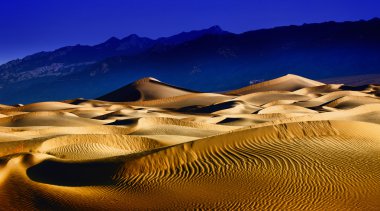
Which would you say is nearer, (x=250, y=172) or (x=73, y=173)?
(x=250, y=172)

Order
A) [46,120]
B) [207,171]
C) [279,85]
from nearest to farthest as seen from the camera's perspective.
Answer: [207,171] < [46,120] < [279,85]

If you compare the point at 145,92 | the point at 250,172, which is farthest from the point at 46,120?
the point at 145,92

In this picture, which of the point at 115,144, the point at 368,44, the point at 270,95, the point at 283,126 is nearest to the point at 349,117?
the point at 283,126

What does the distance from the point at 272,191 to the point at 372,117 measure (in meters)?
18.0

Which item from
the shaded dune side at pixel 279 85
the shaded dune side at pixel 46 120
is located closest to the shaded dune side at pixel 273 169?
the shaded dune side at pixel 46 120

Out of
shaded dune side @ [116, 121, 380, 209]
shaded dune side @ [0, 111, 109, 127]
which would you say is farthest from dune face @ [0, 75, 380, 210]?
shaded dune side @ [0, 111, 109, 127]

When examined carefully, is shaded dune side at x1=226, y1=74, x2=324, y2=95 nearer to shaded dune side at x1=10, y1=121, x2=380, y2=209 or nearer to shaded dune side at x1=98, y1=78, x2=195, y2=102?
shaded dune side at x1=98, y1=78, x2=195, y2=102

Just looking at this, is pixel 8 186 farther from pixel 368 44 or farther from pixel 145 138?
pixel 368 44

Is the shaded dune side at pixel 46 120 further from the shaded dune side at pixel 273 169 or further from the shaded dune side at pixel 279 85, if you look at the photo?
the shaded dune side at pixel 279 85

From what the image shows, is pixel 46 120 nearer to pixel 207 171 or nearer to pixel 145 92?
pixel 207 171

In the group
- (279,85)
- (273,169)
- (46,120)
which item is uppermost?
(46,120)

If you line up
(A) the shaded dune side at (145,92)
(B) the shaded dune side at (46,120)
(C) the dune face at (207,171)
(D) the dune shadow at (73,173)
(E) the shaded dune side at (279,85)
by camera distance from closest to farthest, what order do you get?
1. (C) the dune face at (207,171)
2. (D) the dune shadow at (73,173)
3. (B) the shaded dune side at (46,120)
4. (A) the shaded dune side at (145,92)
5. (E) the shaded dune side at (279,85)

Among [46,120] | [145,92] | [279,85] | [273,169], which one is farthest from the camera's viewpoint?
[279,85]

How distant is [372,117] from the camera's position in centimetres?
2547
